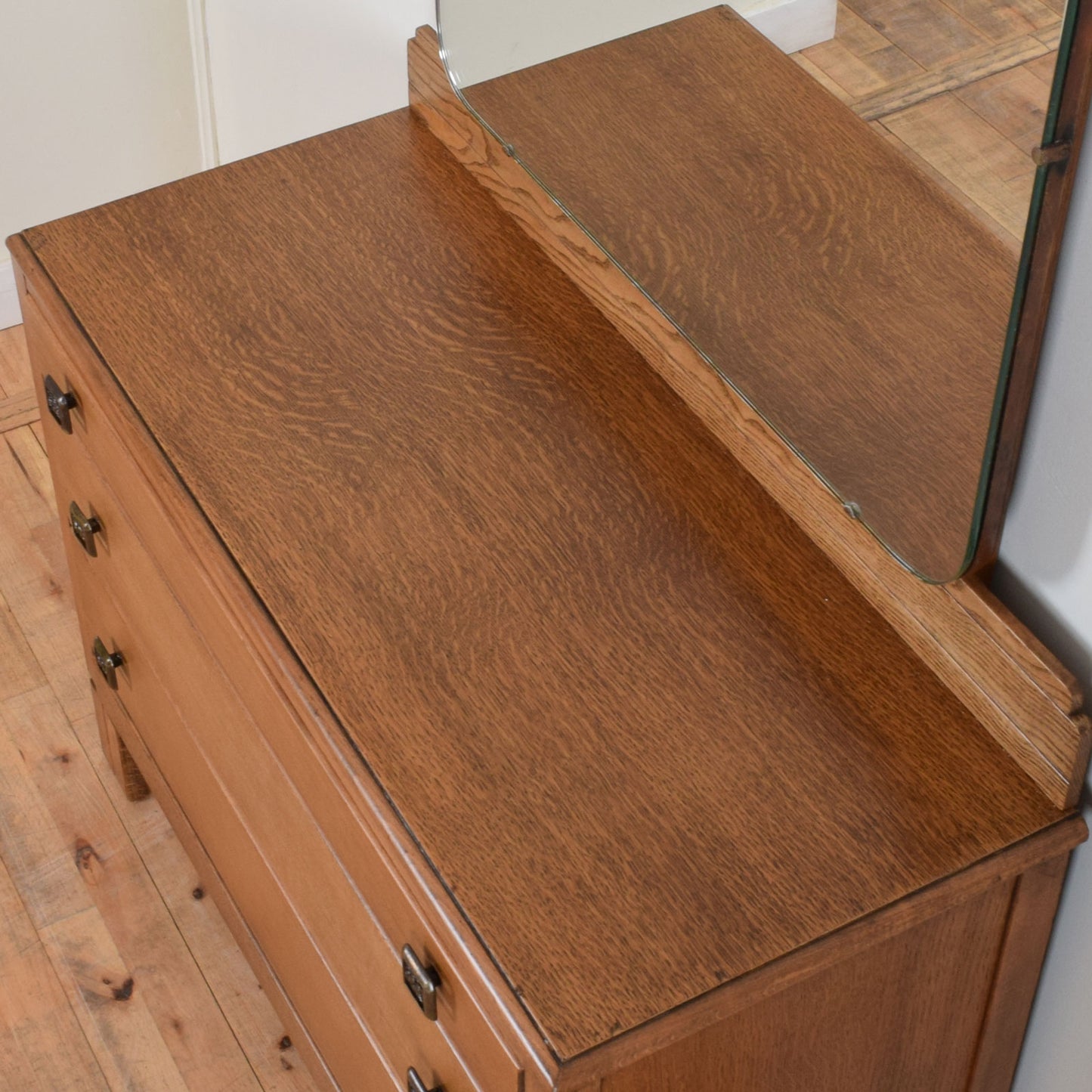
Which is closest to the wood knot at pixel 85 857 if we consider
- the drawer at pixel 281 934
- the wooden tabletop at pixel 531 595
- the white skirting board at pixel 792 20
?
the drawer at pixel 281 934

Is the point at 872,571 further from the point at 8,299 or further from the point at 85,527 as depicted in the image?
the point at 8,299

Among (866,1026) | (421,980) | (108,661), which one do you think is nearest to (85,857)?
(108,661)

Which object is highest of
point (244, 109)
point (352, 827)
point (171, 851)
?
point (352, 827)

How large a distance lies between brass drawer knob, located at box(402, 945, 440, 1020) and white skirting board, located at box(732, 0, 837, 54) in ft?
2.10

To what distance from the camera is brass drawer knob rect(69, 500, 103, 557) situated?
4.85 feet

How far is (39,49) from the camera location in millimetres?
2312

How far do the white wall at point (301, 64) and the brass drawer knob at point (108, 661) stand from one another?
0.68m

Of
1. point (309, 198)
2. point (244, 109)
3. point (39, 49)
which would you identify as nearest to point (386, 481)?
point (309, 198)

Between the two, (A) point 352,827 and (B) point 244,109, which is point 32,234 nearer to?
(A) point 352,827

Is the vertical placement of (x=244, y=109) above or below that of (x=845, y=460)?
below

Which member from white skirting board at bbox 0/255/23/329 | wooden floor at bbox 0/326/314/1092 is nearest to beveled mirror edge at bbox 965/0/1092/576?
wooden floor at bbox 0/326/314/1092

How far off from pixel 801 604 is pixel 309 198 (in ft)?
2.03

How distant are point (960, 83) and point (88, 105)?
1.86 meters

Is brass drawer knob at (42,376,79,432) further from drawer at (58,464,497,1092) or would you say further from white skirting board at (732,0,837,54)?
white skirting board at (732,0,837,54)
